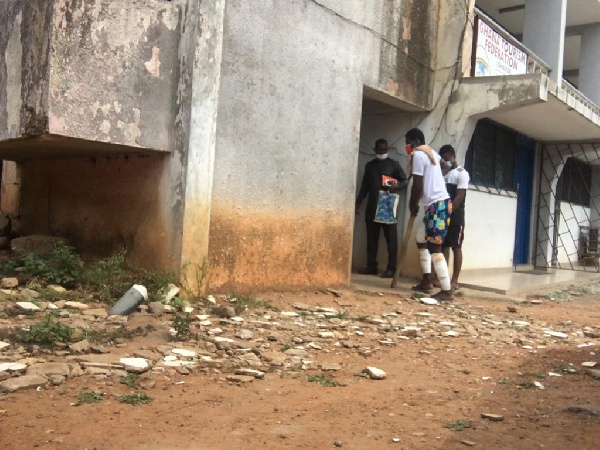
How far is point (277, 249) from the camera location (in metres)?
5.61

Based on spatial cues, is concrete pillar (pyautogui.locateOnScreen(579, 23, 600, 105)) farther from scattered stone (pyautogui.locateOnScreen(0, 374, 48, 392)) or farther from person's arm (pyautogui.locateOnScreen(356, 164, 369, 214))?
scattered stone (pyautogui.locateOnScreen(0, 374, 48, 392))

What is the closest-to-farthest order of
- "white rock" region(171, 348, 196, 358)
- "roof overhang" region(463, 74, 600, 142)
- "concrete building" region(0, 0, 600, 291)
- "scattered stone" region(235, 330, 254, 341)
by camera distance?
"white rock" region(171, 348, 196, 358) → "scattered stone" region(235, 330, 254, 341) → "concrete building" region(0, 0, 600, 291) → "roof overhang" region(463, 74, 600, 142)

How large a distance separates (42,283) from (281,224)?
2.18 metres

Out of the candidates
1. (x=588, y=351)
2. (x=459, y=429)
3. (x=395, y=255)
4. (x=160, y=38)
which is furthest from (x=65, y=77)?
(x=395, y=255)

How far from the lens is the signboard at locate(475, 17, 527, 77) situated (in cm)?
788

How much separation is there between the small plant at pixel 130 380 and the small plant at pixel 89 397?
0.58ft

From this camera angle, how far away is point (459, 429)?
8.35ft

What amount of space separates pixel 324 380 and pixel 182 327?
43.5 inches

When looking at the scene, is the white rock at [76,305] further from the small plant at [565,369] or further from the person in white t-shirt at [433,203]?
the person in white t-shirt at [433,203]

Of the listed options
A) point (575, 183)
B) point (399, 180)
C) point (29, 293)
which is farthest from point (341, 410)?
point (575, 183)

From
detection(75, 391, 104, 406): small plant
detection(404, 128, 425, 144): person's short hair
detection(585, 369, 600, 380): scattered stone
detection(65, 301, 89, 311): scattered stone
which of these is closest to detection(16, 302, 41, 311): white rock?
detection(65, 301, 89, 311): scattered stone

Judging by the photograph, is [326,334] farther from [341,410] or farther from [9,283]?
A: [9,283]

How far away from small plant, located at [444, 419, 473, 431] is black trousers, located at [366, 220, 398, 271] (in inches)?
→ 198

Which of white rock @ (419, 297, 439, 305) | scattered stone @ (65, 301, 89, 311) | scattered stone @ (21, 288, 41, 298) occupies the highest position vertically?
scattered stone @ (21, 288, 41, 298)
